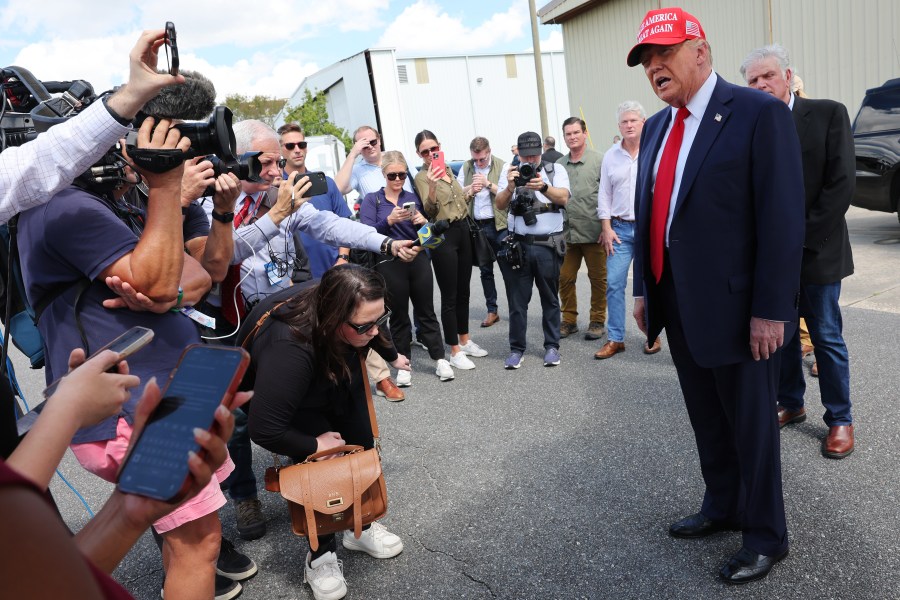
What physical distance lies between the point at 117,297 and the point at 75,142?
0.53 meters

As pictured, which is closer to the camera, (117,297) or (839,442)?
(117,297)

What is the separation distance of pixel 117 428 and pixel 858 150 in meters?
8.91

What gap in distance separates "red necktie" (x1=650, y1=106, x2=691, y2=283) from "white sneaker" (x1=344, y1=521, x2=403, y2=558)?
1672 mm

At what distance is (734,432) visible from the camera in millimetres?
2629

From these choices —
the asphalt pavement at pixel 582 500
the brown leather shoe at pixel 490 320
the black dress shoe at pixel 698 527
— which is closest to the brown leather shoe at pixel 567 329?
the brown leather shoe at pixel 490 320

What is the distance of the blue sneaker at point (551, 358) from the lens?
5.48m

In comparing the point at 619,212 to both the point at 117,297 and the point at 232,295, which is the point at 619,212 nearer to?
the point at 232,295

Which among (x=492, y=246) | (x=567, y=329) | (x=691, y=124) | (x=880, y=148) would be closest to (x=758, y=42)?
(x=880, y=148)

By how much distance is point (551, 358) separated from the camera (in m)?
5.49

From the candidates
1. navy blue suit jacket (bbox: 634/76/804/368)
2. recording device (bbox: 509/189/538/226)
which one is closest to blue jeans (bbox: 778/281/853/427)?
navy blue suit jacket (bbox: 634/76/804/368)

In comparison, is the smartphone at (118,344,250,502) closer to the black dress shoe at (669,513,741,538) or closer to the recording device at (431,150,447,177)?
the black dress shoe at (669,513,741,538)

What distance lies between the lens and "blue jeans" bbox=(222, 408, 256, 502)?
3252 mm

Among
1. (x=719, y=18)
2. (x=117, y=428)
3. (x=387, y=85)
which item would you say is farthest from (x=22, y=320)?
(x=387, y=85)

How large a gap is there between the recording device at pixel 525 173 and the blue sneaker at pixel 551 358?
1379 millimetres
